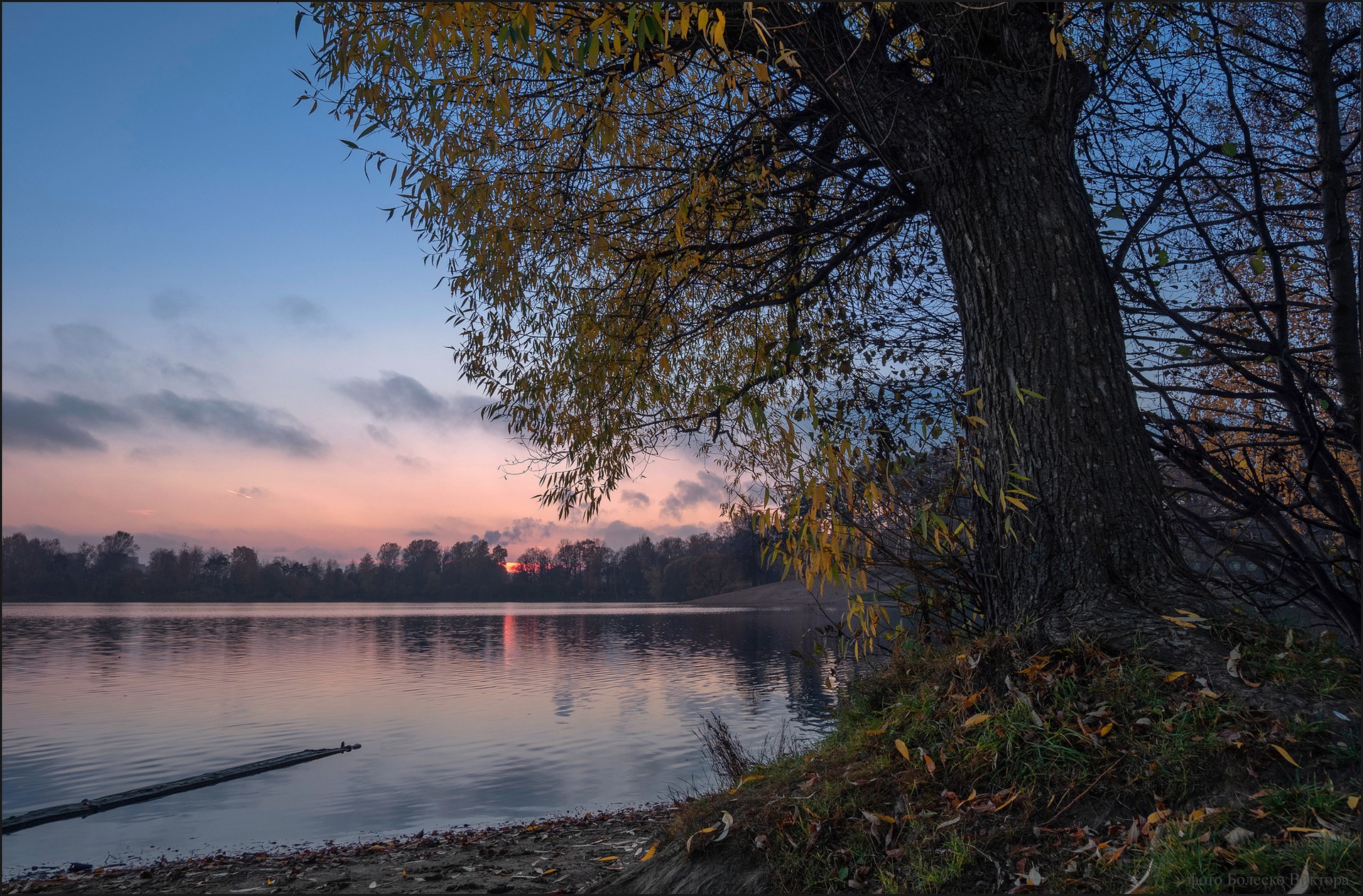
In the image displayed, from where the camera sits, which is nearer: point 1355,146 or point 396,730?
point 1355,146

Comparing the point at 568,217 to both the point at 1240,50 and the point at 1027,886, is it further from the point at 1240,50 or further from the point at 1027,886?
the point at 1027,886

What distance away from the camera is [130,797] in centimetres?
1143

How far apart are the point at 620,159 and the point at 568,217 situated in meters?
0.72

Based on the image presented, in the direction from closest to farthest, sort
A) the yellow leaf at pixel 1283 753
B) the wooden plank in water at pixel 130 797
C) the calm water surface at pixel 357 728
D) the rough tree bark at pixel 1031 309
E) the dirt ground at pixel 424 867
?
1. the yellow leaf at pixel 1283 753
2. the rough tree bark at pixel 1031 309
3. the dirt ground at pixel 424 867
4. the wooden plank in water at pixel 130 797
5. the calm water surface at pixel 357 728

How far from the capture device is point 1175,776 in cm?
321

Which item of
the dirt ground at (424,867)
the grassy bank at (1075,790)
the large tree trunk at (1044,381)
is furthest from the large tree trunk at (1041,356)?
the dirt ground at (424,867)

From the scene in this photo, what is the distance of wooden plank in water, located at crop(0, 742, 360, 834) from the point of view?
1037 centimetres

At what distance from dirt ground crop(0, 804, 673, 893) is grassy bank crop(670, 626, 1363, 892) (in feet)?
6.57

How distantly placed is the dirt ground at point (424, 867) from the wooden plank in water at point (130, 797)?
1859mm

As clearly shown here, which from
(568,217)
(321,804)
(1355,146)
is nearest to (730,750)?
(568,217)

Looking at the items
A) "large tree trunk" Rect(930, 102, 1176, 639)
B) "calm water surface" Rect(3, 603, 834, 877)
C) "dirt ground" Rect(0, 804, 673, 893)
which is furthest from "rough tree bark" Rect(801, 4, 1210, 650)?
"dirt ground" Rect(0, 804, 673, 893)

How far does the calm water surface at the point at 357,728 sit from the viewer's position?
12.0m

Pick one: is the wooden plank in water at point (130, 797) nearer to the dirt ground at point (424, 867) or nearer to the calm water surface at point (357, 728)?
the calm water surface at point (357, 728)

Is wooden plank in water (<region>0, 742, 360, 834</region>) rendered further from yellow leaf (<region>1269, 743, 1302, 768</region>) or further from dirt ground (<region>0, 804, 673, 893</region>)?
yellow leaf (<region>1269, 743, 1302, 768</region>)
